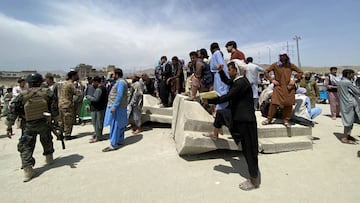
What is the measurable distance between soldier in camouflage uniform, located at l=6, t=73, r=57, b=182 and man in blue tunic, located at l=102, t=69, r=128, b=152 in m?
1.41

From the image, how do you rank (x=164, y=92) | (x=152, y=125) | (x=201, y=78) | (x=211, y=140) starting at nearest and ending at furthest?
(x=211, y=140), (x=201, y=78), (x=164, y=92), (x=152, y=125)

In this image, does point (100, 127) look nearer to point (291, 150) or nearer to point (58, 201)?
point (58, 201)

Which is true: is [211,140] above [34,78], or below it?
below

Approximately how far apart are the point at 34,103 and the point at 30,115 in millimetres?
228

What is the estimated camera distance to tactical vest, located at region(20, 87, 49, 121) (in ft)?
13.1

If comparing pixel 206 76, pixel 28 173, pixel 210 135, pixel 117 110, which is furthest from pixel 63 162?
pixel 206 76

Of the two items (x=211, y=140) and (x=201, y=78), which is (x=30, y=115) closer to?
(x=211, y=140)

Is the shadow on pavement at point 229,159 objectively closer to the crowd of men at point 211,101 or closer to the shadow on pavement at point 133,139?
the crowd of men at point 211,101

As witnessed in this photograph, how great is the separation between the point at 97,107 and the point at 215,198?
4.18 meters

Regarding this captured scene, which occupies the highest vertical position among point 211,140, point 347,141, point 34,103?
point 34,103

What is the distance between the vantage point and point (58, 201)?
3.12m

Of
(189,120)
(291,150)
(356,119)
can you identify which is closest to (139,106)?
(189,120)

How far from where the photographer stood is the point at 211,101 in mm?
3461

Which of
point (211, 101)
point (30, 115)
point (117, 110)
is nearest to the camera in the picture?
point (211, 101)
